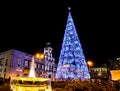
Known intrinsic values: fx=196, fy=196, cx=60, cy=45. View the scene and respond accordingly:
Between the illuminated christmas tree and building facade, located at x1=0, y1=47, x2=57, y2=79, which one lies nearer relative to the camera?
the illuminated christmas tree

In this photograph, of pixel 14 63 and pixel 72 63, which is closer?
pixel 72 63

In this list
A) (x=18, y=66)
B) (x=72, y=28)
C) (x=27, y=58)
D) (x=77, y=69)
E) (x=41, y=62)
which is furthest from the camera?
(x=41, y=62)

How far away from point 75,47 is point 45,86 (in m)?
28.2

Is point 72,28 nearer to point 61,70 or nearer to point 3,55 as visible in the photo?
point 61,70

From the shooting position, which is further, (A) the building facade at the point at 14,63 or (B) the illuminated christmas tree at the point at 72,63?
(A) the building facade at the point at 14,63

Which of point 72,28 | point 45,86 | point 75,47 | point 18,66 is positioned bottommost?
point 45,86

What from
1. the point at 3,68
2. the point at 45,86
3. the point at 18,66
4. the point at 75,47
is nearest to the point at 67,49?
the point at 75,47

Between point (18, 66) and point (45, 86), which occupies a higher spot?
point (18, 66)

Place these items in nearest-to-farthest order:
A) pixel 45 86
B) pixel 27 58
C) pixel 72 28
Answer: pixel 45 86
pixel 72 28
pixel 27 58

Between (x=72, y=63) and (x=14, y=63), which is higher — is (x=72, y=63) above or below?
below

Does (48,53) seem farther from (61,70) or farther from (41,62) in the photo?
(61,70)

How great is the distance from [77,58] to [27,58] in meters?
17.4

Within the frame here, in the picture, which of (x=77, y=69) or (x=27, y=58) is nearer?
(x=77, y=69)

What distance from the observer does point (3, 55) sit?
50781mm
